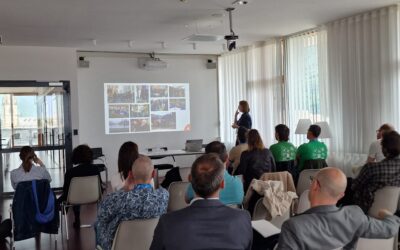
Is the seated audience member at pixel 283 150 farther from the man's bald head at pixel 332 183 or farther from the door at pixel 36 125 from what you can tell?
the door at pixel 36 125

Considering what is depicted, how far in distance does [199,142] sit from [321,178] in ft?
20.1

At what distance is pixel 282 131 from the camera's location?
590cm

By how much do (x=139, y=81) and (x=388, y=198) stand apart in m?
7.34

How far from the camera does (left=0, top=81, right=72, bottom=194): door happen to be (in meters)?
8.52

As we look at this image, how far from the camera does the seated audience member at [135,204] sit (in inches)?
112

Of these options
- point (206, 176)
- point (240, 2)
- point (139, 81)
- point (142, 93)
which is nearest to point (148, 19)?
point (240, 2)

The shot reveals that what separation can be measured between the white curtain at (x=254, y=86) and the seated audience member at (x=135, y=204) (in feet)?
20.6

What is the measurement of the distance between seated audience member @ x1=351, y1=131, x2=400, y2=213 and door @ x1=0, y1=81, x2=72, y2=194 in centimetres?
659

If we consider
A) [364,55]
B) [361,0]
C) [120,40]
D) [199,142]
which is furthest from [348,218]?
[120,40]

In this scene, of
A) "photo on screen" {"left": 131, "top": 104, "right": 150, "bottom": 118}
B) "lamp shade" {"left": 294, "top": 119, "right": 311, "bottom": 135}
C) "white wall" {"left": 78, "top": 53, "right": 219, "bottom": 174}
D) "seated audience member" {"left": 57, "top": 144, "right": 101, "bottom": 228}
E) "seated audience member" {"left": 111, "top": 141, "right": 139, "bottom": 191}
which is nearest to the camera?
"seated audience member" {"left": 111, "top": 141, "right": 139, "bottom": 191}

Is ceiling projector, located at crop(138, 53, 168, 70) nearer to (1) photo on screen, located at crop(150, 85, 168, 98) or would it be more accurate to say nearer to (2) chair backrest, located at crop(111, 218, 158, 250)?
(1) photo on screen, located at crop(150, 85, 168, 98)

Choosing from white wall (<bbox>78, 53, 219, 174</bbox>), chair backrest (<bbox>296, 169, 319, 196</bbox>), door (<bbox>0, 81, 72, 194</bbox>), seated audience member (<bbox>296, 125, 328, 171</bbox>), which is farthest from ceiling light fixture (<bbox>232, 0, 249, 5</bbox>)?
white wall (<bbox>78, 53, 219, 174</bbox>)

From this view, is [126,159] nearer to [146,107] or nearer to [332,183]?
[332,183]

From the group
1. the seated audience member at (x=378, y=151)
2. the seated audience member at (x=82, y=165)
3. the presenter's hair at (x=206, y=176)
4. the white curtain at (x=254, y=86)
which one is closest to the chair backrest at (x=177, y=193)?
the seated audience member at (x=82, y=165)
